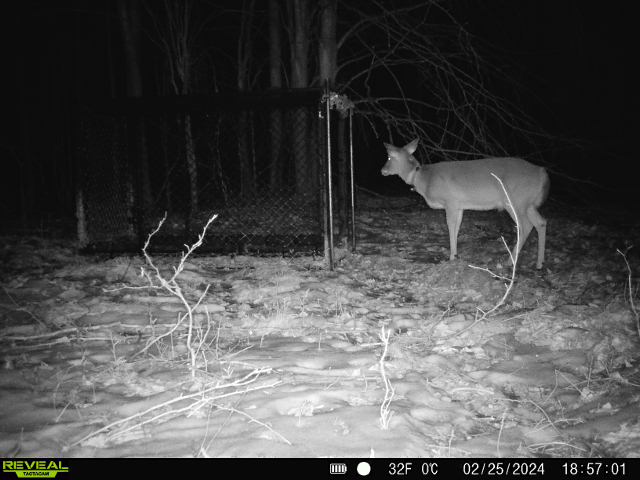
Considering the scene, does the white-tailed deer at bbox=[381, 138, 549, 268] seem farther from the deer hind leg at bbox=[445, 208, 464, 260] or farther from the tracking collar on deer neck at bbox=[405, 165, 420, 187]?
the tracking collar on deer neck at bbox=[405, 165, 420, 187]

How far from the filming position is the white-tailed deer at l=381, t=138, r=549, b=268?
21.8 ft

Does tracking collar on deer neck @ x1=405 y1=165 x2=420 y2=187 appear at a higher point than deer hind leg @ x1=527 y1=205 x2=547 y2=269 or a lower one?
higher

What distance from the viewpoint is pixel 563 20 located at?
7.89 meters

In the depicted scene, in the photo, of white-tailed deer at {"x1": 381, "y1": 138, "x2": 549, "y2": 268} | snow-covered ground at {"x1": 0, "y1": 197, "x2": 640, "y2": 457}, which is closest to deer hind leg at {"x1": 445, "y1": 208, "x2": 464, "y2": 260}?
white-tailed deer at {"x1": 381, "y1": 138, "x2": 549, "y2": 268}

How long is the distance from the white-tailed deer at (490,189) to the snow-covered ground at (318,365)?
122 cm

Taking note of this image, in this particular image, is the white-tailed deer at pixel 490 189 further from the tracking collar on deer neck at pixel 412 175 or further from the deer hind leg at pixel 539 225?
the tracking collar on deer neck at pixel 412 175

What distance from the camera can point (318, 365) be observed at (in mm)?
3020

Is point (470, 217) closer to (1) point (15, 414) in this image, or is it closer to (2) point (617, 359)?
(2) point (617, 359)

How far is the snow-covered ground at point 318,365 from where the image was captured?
2.13 m
